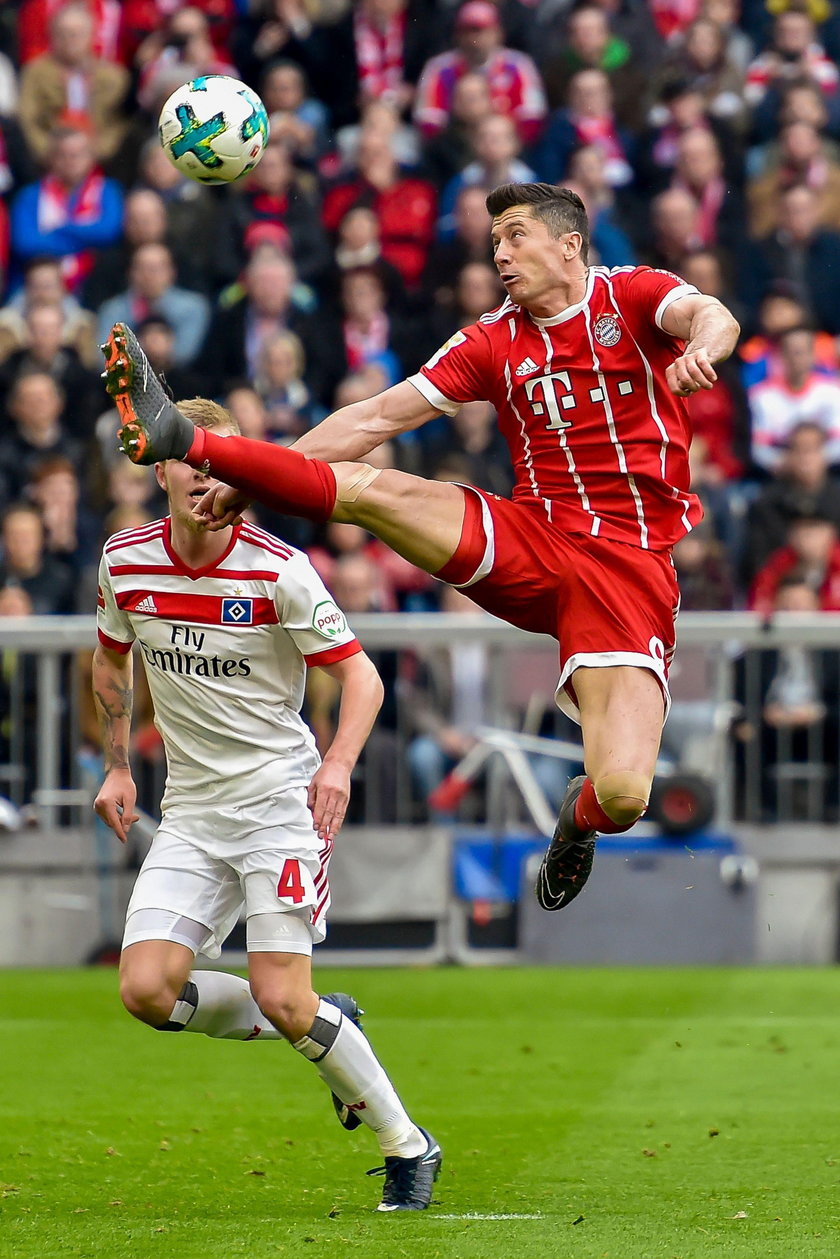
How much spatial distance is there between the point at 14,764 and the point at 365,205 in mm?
5081

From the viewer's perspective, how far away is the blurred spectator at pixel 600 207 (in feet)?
46.1

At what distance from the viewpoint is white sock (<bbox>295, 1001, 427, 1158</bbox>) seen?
6.09 m

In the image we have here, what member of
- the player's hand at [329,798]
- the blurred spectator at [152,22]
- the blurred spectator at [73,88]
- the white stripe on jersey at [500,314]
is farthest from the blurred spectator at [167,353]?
the player's hand at [329,798]

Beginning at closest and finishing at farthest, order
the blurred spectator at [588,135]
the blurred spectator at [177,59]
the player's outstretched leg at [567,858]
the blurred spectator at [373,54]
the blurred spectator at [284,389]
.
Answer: the player's outstretched leg at [567,858]
the blurred spectator at [284,389]
the blurred spectator at [588,135]
the blurred spectator at [177,59]
the blurred spectator at [373,54]

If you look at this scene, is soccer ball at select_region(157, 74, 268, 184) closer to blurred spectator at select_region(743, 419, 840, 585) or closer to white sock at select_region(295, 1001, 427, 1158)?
white sock at select_region(295, 1001, 427, 1158)

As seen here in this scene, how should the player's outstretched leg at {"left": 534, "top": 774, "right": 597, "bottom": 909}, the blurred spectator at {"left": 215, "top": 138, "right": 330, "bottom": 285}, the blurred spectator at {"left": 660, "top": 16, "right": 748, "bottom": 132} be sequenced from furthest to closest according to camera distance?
1. the blurred spectator at {"left": 660, "top": 16, "right": 748, "bottom": 132}
2. the blurred spectator at {"left": 215, "top": 138, "right": 330, "bottom": 285}
3. the player's outstretched leg at {"left": 534, "top": 774, "right": 597, "bottom": 909}

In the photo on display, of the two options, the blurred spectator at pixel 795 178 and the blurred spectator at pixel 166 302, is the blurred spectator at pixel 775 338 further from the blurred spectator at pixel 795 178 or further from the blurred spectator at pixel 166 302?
the blurred spectator at pixel 166 302

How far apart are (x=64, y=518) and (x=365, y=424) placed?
6.48 m

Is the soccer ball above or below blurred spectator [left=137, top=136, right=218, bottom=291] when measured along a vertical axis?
below

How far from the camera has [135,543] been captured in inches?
254

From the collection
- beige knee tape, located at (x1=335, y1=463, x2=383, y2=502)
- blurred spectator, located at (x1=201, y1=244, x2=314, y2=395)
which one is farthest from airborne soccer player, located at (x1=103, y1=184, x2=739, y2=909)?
blurred spectator, located at (x1=201, y1=244, x2=314, y2=395)

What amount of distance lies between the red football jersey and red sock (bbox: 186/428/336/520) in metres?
0.75

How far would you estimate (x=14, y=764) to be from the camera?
1180cm

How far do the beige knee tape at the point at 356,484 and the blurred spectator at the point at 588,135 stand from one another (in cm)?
875
